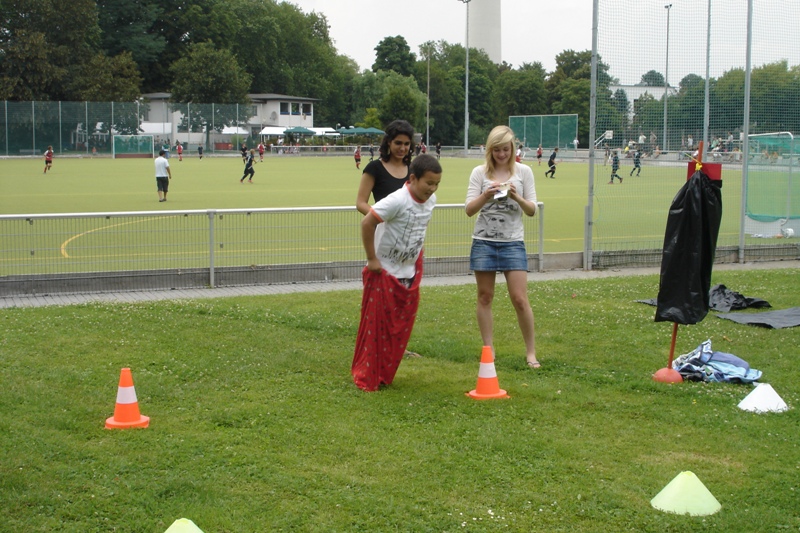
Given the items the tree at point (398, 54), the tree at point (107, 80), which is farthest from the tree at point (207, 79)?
the tree at point (398, 54)

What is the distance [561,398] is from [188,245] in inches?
284

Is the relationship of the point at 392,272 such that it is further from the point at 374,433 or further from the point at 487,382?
the point at 374,433

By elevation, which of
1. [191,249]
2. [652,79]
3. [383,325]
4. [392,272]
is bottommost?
[383,325]

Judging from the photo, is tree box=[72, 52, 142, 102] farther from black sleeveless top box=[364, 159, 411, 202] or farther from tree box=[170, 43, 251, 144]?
black sleeveless top box=[364, 159, 411, 202]

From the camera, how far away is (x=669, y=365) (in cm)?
717

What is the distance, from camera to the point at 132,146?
233ft

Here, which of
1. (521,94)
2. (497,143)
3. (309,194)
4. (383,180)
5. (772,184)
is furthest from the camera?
(521,94)

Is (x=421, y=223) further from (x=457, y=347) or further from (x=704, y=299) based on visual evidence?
(x=704, y=299)

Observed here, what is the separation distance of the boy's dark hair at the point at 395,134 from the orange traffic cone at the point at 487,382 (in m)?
1.94

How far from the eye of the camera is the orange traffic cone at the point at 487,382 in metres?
6.53

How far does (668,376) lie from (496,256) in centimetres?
168

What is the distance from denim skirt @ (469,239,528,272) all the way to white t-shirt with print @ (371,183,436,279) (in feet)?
2.32

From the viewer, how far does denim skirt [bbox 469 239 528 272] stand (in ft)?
24.0

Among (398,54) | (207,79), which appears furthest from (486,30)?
(207,79)
